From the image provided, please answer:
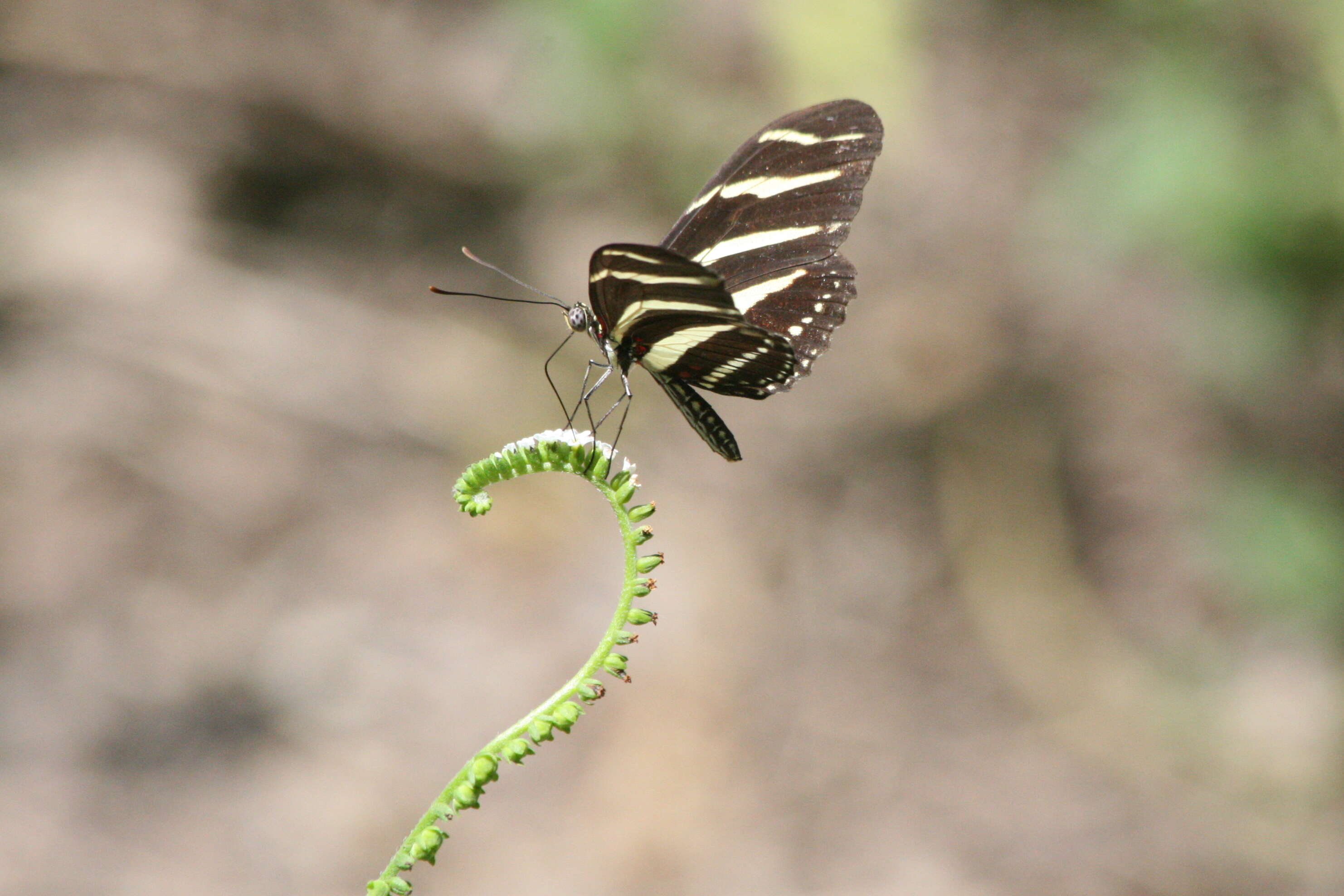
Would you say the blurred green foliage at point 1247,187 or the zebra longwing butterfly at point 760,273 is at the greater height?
the blurred green foliage at point 1247,187

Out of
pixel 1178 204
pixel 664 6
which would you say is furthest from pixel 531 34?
pixel 1178 204

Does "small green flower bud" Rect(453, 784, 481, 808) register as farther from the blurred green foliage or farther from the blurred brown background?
the blurred green foliage

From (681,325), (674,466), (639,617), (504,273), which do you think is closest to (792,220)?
(681,325)

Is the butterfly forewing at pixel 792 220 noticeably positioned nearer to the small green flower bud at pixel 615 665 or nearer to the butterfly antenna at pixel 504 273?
the butterfly antenna at pixel 504 273

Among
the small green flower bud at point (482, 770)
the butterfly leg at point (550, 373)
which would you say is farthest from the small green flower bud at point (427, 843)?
the butterfly leg at point (550, 373)

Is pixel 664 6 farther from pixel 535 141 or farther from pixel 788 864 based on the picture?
pixel 788 864

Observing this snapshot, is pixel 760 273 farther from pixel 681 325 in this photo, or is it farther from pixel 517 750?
pixel 517 750

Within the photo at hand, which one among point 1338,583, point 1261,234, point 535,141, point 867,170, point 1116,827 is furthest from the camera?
point 535,141

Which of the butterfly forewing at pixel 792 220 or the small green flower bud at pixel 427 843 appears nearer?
the small green flower bud at pixel 427 843
